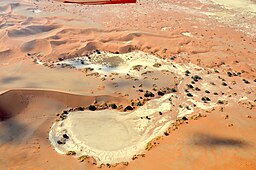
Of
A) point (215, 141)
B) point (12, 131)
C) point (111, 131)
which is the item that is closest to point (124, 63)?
point (111, 131)

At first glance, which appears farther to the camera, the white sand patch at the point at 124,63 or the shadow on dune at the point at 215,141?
the white sand patch at the point at 124,63

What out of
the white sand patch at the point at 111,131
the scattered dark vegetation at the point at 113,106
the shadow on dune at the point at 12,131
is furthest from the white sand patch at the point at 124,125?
the shadow on dune at the point at 12,131

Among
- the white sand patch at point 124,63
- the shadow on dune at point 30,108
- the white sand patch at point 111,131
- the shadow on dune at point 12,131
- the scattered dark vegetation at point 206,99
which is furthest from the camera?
the white sand patch at point 124,63

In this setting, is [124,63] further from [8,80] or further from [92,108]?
[8,80]

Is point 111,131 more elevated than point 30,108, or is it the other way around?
point 30,108

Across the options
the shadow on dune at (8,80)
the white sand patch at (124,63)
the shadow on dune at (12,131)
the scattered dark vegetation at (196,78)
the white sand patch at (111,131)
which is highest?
the shadow on dune at (8,80)

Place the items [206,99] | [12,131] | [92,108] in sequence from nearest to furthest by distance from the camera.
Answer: [12,131], [92,108], [206,99]

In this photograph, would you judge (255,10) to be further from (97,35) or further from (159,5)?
(97,35)

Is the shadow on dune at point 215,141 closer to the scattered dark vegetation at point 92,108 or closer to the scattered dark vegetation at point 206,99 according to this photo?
the scattered dark vegetation at point 206,99

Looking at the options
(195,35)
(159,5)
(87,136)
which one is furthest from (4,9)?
(87,136)

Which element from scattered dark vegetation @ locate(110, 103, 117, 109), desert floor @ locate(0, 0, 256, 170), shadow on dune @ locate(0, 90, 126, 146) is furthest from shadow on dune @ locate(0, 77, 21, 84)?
scattered dark vegetation @ locate(110, 103, 117, 109)
